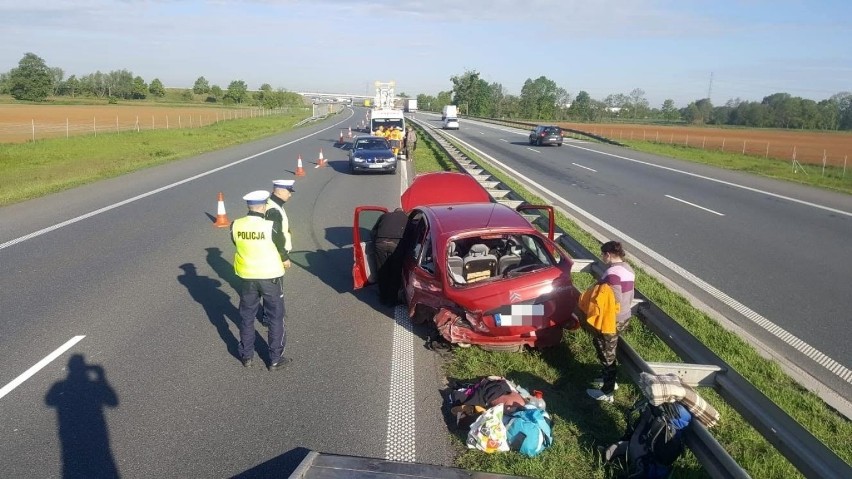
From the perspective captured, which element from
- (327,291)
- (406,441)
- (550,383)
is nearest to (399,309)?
(327,291)

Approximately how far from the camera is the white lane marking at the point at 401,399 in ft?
14.9

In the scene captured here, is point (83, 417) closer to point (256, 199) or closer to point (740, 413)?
point (256, 199)

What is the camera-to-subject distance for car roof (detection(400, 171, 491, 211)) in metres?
10.7

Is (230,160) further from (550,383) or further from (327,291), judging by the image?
(550,383)

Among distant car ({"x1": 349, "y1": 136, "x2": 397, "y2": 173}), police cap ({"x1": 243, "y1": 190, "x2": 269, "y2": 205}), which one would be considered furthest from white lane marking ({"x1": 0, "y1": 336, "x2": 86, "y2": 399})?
distant car ({"x1": 349, "y1": 136, "x2": 397, "y2": 173})

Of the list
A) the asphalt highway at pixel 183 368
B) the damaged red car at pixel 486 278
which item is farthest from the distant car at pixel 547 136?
the damaged red car at pixel 486 278

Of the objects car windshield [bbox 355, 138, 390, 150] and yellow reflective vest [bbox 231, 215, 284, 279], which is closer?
yellow reflective vest [bbox 231, 215, 284, 279]

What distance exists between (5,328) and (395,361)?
166 inches

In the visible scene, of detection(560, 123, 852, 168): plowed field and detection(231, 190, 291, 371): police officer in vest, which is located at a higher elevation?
detection(560, 123, 852, 168): plowed field

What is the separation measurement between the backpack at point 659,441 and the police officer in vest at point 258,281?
329 cm

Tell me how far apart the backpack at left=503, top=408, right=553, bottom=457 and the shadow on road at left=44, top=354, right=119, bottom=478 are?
2.64m

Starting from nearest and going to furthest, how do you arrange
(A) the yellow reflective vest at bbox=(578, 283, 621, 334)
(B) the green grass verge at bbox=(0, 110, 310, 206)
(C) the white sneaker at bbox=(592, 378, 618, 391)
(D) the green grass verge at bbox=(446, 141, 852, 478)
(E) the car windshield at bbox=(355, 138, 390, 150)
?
(D) the green grass verge at bbox=(446, 141, 852, 478)
(A) the yellow reflective vest at bbox=(578, 283, 621, 334)
(C) the white sneaker at bbox=(592, 378, 618, 391)
(B) the green grass verge at bbox=(0, 110, 310, 206)
(E) the car windshield at bbox=(355, 138, 390, 150)

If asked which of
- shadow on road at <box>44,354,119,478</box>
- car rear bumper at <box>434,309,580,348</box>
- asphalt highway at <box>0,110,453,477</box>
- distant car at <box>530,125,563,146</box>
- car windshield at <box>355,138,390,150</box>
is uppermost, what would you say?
distant car at <box>530,125,563,146</box>

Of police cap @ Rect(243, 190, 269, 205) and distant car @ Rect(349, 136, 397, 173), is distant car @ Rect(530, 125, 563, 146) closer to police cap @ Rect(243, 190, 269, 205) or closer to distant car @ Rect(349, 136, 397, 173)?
distant car @ Rect(349, 136, 397, 173)
